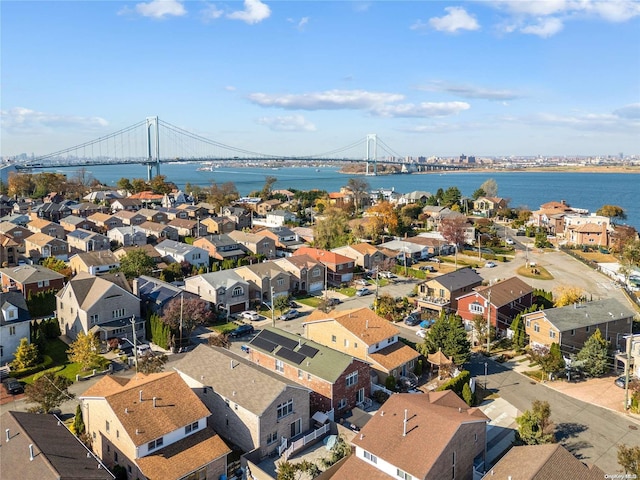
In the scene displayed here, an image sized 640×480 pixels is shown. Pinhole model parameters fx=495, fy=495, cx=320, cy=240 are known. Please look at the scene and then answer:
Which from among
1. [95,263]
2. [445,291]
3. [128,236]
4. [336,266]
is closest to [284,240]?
[336,266]

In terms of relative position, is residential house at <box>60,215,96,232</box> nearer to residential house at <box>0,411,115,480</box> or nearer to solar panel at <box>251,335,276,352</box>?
solar panel at <box>251,335,276,352</box>

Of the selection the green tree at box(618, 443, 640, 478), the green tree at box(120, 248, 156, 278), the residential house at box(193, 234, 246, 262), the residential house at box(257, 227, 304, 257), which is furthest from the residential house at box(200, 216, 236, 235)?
the green tree at box(618, 443, 640, 478)

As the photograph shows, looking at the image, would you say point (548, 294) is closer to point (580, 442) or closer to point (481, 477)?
point (580, 442)

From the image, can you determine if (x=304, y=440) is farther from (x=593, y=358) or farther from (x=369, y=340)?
(x=593, y=358)

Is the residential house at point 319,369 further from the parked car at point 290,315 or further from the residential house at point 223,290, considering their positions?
the residential house at point 223,290

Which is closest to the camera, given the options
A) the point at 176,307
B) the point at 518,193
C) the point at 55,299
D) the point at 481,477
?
the point at 481,477

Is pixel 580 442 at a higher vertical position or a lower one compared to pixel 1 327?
lower

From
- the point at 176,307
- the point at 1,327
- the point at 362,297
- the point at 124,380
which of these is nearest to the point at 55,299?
the point at 1,327
